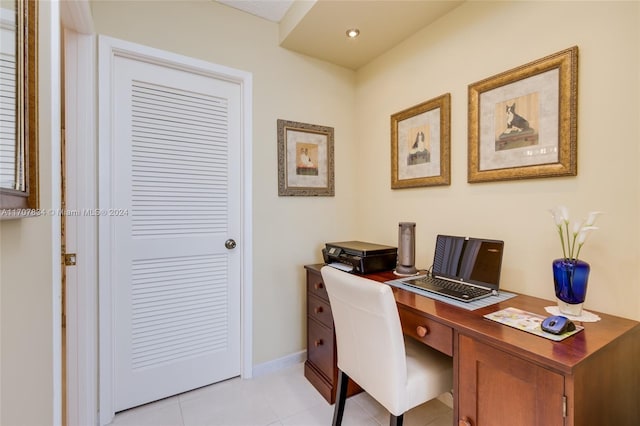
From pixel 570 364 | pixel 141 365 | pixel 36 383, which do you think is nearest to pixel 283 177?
pixel 141 365

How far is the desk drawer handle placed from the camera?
1.27 m

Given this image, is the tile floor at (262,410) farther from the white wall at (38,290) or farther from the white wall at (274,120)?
the white wall at (38,290)

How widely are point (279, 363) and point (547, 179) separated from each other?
6.92ft

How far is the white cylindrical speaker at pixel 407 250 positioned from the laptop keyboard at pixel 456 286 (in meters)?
0.14

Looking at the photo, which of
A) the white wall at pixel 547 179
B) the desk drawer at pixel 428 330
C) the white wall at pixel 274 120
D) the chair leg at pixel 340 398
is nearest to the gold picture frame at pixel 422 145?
the white wall at pixel 547 179

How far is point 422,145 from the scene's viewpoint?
2047mm

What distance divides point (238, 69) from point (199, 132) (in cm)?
53

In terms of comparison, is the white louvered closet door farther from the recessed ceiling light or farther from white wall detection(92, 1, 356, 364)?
the recessed ceiling light

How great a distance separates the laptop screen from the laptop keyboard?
0.03 meters

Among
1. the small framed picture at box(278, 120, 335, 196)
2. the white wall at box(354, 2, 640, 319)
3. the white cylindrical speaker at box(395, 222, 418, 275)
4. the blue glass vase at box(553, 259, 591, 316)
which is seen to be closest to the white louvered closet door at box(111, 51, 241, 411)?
the small framed picture at box(278, 120, 335, 196)

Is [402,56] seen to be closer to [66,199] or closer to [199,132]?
[199,132]

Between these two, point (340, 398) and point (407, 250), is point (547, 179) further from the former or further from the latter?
point (340, 398)

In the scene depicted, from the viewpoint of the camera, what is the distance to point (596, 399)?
36.9 inches

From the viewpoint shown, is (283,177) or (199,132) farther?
(283,177)
